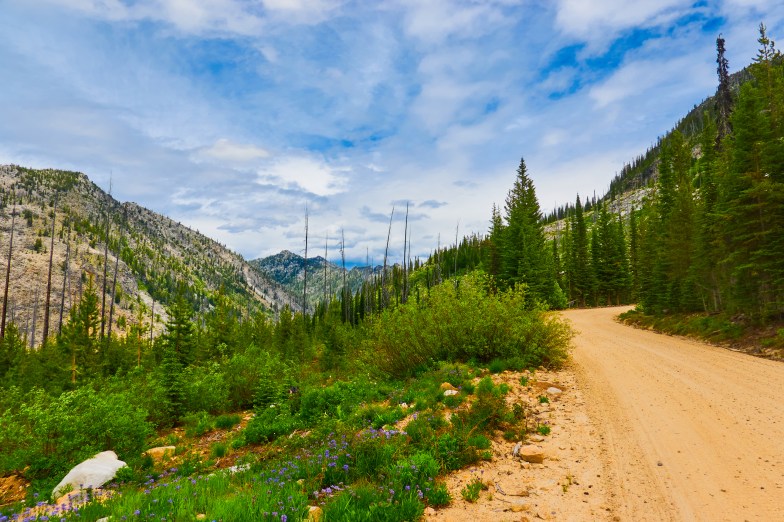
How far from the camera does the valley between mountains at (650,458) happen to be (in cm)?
484

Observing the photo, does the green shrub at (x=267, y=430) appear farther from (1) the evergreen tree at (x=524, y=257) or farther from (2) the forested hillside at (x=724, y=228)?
(1) the evergreen tree at (x=524, y=257)

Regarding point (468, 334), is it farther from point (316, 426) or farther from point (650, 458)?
point (650, 458)

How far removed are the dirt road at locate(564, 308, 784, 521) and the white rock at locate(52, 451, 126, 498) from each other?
8923 millimetres

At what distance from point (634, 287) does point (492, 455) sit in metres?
67.9

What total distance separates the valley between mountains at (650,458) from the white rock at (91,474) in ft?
21.6

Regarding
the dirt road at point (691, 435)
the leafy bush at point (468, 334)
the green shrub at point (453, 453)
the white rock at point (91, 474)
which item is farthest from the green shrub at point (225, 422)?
the dirt road at point (691, 435)

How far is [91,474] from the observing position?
7.17 meters

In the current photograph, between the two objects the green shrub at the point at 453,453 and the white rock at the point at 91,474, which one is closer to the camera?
the green shrub at the point at 453,453

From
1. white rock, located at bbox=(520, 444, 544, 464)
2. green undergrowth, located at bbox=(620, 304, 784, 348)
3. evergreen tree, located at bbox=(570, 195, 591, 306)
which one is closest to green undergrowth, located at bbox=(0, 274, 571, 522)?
white rock, located at bbox=(520, 444, 544, 464)

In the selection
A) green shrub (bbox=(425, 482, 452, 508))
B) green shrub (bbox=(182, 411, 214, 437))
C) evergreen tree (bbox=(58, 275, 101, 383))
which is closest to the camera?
green shrub (bbox=(425, 482, 452, 508))

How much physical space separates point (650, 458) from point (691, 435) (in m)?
1.62

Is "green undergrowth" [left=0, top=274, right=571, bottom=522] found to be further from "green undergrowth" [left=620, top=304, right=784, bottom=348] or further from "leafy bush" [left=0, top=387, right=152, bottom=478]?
"green undergrowth" [left=620, top=304, right=784, bottom=348]

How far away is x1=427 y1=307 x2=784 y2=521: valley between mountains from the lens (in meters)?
4.84

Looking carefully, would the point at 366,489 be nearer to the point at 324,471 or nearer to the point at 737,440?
the point at 324,471
